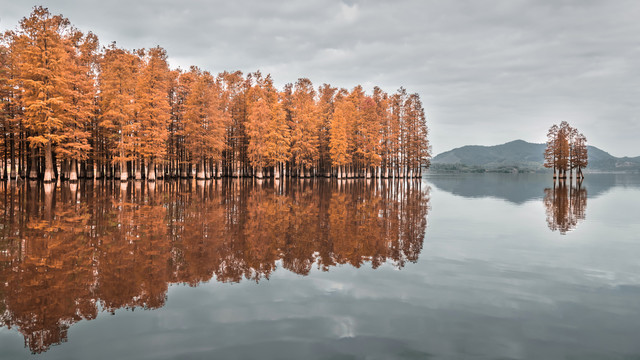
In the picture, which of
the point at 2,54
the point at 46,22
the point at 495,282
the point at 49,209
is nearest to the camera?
the point at 495,282

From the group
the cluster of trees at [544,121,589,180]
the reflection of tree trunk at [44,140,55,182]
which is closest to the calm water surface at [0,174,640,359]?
the reflection of tree trunk at [44,140,55,182]

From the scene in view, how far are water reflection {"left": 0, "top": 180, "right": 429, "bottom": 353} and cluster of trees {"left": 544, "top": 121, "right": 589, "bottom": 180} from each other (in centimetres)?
10022

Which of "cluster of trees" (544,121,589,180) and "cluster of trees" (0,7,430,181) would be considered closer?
"cluster of trees" (0,7,430,181)

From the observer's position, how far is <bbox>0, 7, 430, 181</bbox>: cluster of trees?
4159 cm

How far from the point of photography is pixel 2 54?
45.6 meters

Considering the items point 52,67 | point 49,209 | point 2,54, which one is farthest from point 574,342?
point 2,54

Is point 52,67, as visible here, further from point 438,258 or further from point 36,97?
point 438,258

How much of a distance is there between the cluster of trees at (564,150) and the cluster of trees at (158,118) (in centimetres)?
3947

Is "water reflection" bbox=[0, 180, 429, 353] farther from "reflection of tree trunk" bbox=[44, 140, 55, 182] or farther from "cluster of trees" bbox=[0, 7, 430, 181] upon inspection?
"cluster of trees" bbox=[0, 7, 430, 181]

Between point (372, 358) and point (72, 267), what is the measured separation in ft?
Result: 25.3

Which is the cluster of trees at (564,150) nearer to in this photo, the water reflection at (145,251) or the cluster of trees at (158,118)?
the cluster of trees at (158,118)

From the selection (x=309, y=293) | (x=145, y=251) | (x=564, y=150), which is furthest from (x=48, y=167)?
(x=564, y=150)

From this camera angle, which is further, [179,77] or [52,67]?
[179,77]

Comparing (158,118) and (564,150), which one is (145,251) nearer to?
(158,118)
